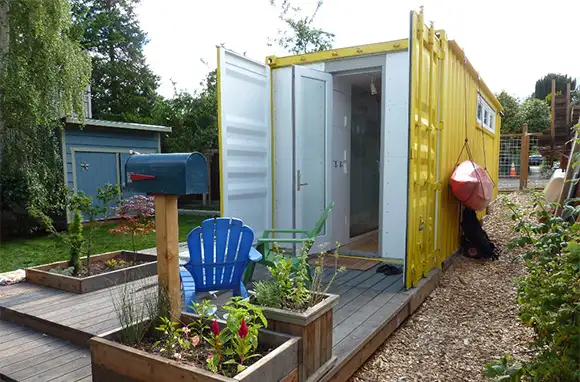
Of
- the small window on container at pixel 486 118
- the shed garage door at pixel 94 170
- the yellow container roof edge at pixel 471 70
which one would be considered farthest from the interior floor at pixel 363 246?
the shed garage door at pixel 94 170

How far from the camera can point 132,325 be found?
188 centimetres

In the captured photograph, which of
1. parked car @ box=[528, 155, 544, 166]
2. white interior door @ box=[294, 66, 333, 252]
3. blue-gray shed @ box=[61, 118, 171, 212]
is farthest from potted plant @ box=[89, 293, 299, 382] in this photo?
parked car @ box=[528, 155, 544, 166]

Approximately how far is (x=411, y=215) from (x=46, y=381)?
281cm

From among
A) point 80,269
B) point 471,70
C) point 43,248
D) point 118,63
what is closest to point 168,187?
point 80,269

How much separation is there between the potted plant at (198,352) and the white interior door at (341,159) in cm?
311

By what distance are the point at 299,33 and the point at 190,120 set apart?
5487 mm

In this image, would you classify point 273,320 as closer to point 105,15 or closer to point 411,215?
point 411,215

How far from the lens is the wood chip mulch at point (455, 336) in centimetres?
246

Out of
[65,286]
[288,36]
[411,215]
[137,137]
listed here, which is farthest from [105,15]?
[411,215]

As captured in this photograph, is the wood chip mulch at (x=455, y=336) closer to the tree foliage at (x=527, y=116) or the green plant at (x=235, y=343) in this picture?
the green plant at (x=235, y=343)

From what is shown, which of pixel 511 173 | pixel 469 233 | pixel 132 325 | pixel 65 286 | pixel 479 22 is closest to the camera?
pixel 132 325

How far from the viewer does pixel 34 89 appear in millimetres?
5969

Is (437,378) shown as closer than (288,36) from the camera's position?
Yes

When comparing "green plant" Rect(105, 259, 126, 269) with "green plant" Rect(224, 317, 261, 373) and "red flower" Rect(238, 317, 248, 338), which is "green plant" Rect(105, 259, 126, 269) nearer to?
"green plant" Rect(224, 317, 261, 373)
